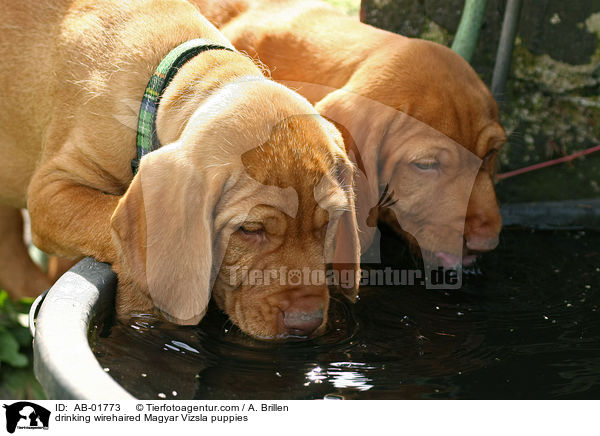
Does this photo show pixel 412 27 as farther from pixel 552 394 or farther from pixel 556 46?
pixel 552 394

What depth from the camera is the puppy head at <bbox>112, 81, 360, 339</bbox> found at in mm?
3045

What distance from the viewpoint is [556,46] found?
5.64 meters

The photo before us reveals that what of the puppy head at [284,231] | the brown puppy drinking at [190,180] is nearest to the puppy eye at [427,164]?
the brown puppy drinking at [190,180]

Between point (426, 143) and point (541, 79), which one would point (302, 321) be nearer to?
point (426, 143)

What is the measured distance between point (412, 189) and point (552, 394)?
1.60 meters

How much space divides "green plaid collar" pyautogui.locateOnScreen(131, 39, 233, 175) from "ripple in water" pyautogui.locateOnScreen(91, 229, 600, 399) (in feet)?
2.89

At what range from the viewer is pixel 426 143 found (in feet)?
13.4

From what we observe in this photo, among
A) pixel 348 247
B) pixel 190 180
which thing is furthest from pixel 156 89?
pixel 348 247

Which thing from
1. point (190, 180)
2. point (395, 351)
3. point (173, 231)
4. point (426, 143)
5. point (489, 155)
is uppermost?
point (190, 180)

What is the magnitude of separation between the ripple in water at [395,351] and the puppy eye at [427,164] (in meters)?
0.68
